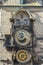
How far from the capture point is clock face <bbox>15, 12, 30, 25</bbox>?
31.0ft

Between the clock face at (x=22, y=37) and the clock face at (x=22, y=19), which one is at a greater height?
the clock face at (x=22, y=19)

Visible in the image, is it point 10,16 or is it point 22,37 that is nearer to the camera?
point 22,37

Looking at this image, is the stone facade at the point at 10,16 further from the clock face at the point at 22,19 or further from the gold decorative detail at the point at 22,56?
the gold decorative detail at the point at 22,56

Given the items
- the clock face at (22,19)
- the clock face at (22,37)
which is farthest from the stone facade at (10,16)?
the clock face at (22,37)

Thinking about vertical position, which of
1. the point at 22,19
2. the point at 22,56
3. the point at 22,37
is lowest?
the point at 22,56

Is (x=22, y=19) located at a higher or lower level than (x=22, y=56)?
higher

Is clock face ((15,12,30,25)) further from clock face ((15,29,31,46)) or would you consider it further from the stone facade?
clock face ((15,29,31,46))

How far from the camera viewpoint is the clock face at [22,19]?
372 inches

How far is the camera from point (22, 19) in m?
9.52

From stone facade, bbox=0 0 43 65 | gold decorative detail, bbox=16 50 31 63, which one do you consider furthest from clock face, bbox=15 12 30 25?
gold decorative detail, bbox=16 50 31 63

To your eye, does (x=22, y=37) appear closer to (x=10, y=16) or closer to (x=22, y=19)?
(x=22, y=19)

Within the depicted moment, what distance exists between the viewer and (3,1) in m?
9.88

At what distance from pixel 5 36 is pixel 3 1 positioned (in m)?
1.07

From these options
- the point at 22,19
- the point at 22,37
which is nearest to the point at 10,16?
the point at 22,19
